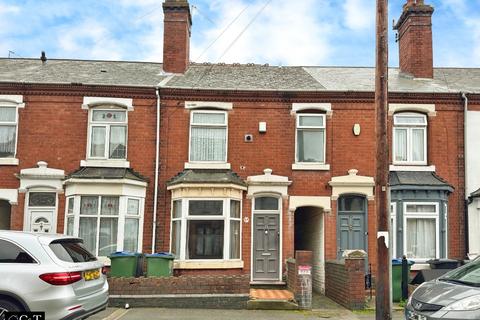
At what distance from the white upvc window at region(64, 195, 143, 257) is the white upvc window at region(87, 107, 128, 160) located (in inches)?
56.9

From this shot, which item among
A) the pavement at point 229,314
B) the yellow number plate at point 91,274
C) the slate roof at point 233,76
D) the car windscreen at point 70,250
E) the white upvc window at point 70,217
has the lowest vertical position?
the pavement at point 229,314

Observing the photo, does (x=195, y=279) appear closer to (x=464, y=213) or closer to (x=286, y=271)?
(x=286, y=271)

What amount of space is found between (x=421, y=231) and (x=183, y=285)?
8.02m

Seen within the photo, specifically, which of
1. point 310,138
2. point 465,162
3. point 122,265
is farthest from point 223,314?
point 465,162

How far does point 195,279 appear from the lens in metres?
12.3

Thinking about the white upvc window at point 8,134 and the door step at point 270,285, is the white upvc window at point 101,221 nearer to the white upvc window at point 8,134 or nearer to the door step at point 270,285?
the white upvc window at point 8,134

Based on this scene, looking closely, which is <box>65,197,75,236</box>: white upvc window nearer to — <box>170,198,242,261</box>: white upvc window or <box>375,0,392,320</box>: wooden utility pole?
<box>170,198,242,261</box>: white upvc window

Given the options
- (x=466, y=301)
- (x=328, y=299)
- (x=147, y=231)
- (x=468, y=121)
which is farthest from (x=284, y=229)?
(x=466, y=301)

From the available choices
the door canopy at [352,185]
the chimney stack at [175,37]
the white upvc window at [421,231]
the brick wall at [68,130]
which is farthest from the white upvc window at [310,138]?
the chimney stack at [175,37]

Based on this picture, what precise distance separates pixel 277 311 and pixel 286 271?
3.79m

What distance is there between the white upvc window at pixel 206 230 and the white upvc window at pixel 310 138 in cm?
272

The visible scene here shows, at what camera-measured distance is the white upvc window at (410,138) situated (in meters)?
16.6

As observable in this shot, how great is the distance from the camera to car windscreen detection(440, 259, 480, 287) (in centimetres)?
743

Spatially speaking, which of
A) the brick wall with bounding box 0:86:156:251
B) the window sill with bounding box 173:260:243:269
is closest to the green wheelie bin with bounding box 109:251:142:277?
the window sill with bounding box 173:260:243:269
